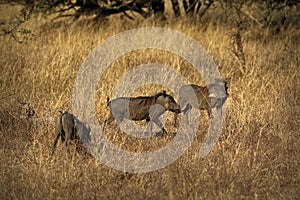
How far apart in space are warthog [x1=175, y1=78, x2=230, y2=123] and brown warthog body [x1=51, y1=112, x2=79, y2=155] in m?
1.55

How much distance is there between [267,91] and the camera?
6953 mm

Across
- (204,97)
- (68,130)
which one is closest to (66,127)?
(68,130)

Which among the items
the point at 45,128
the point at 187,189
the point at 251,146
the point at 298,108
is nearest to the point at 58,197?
the point at 187,189

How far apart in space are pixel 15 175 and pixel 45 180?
0.25 m

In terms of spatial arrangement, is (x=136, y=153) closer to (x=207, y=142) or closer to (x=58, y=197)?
(x=207, y=142)

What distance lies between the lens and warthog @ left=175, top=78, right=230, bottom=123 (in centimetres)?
588

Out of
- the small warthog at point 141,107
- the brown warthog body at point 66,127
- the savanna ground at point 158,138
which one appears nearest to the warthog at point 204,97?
the savanna ground at point 158,138

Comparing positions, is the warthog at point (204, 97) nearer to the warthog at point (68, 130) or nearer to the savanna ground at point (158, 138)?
the savanna ground at point (158, 138)

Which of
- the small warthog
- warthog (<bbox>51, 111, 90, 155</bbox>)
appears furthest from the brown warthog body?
the small warthog

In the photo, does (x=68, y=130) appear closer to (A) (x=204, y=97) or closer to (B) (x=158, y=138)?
(B) (x=158, y=138)

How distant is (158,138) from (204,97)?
80cm

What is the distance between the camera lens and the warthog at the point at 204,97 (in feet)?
19.3

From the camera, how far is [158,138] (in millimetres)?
5391

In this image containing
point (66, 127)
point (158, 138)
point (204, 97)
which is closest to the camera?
point (66, 127)
